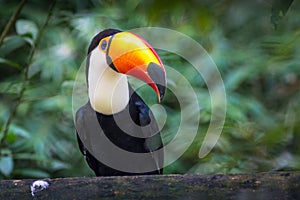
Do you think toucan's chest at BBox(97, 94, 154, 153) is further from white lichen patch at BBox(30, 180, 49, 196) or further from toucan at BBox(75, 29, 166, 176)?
white lichen patch at BBox(30, 180, 49, 196)

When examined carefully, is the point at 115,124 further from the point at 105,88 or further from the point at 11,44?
the point at 11,44

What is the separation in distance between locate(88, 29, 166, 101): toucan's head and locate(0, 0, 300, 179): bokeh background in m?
0.18

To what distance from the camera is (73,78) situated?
372cm

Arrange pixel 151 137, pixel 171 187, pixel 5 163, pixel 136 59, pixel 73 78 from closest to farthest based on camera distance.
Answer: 1. pixel 171 187
2. pixel 136 59
3. pixel 151 137
4. pixel 5 163
5. pixel 73 78

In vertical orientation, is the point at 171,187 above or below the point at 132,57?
below

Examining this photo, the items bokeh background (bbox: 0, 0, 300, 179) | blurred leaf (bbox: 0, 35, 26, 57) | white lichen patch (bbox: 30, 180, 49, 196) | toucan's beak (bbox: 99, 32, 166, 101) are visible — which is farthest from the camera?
blurred leaf (bbox: 0, 35, 26, 57)

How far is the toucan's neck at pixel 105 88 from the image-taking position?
2.76 meters

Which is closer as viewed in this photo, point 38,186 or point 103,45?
point 38,186

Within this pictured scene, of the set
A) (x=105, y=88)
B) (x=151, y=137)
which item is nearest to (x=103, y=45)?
(x=105, y=88)

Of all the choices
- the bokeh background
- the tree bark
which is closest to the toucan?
the bokeh background

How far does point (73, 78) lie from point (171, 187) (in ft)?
7.17

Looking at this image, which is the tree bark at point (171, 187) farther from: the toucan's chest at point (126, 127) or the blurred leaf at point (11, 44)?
the blurred leaf at point (11, 44)

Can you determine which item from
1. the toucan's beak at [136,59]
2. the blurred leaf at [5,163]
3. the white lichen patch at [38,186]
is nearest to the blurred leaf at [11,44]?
the blurred leaf at [5,163]

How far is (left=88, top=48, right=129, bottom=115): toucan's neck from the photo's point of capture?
109 inches
